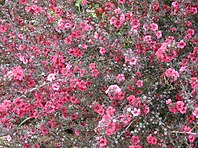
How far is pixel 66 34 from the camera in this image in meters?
3.66

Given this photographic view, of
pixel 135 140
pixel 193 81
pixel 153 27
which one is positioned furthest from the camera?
pixel 153 27

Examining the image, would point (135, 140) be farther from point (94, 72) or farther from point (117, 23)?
point (117, 23)

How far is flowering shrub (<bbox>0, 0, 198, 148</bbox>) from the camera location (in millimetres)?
3182

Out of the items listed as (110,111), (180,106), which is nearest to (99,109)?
(110,111)

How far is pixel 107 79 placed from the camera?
10.7ft

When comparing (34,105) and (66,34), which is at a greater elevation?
(66,34)

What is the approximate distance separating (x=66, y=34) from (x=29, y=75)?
1.55ft

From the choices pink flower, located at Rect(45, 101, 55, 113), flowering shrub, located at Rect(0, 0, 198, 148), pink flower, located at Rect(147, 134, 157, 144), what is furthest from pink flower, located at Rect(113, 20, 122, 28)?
pink flower, located at Rect(147, 134, 157, 144)

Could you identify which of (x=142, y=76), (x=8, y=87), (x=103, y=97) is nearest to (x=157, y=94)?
(x=142, y=76)

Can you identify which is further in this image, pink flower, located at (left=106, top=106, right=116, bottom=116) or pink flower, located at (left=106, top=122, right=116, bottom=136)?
pink flower, located at (left=106, top=106, right=116, bottom=116)

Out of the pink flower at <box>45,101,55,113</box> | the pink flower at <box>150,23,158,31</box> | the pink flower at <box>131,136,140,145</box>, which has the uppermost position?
the pink flower at <box>150,23,158,31</box>

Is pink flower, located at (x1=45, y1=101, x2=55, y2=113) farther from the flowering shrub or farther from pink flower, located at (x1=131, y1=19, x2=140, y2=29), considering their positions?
pink flower, located at (x1=131, y1=19, x2=140, y2=29)

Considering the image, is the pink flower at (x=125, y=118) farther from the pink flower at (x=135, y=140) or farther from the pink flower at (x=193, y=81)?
the pink flower at (x=193, y=81)

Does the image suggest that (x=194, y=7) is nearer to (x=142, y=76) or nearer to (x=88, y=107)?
(x=142, y=76)
